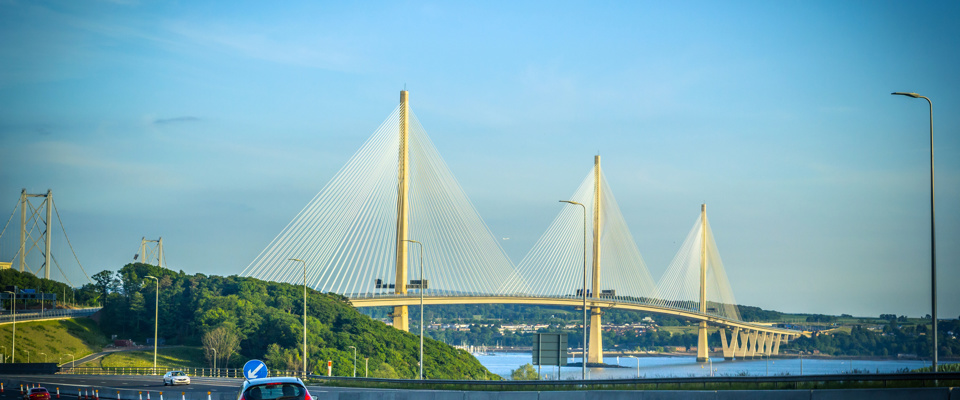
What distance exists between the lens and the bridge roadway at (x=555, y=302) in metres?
83.9

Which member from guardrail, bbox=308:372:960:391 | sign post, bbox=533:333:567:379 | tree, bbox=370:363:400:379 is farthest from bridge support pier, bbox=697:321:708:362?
sign post, bbox=533:333:567:379

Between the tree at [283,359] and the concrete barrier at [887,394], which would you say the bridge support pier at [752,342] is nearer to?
the tree at [283,359]

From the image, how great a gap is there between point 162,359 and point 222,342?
588cm

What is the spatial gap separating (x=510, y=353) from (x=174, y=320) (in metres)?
88.4

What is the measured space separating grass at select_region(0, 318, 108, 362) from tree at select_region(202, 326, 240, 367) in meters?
16.3

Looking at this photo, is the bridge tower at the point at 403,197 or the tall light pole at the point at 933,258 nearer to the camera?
the tall light pole at the point at 933,258

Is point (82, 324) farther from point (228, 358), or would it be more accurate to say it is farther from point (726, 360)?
point (726, 360)

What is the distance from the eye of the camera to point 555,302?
99.1 metres

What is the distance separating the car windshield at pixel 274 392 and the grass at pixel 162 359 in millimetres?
65887

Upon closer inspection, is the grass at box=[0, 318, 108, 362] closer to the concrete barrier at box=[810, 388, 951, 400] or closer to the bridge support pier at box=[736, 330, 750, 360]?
the bridge support pier at box=[736, 330, 750, 360]

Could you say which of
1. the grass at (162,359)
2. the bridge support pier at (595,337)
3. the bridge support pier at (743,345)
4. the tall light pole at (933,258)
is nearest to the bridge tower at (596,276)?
the bridge support pier at (595,337)

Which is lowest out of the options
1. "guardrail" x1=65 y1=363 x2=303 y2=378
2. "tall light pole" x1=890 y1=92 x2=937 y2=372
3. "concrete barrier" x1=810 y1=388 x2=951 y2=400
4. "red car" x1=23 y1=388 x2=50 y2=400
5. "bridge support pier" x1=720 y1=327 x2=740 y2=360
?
"bridge support pier" x1=720 y1=327 x2=740 y2=360

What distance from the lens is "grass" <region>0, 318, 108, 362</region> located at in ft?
289

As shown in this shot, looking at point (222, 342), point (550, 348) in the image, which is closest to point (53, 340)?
point (222, 342)
